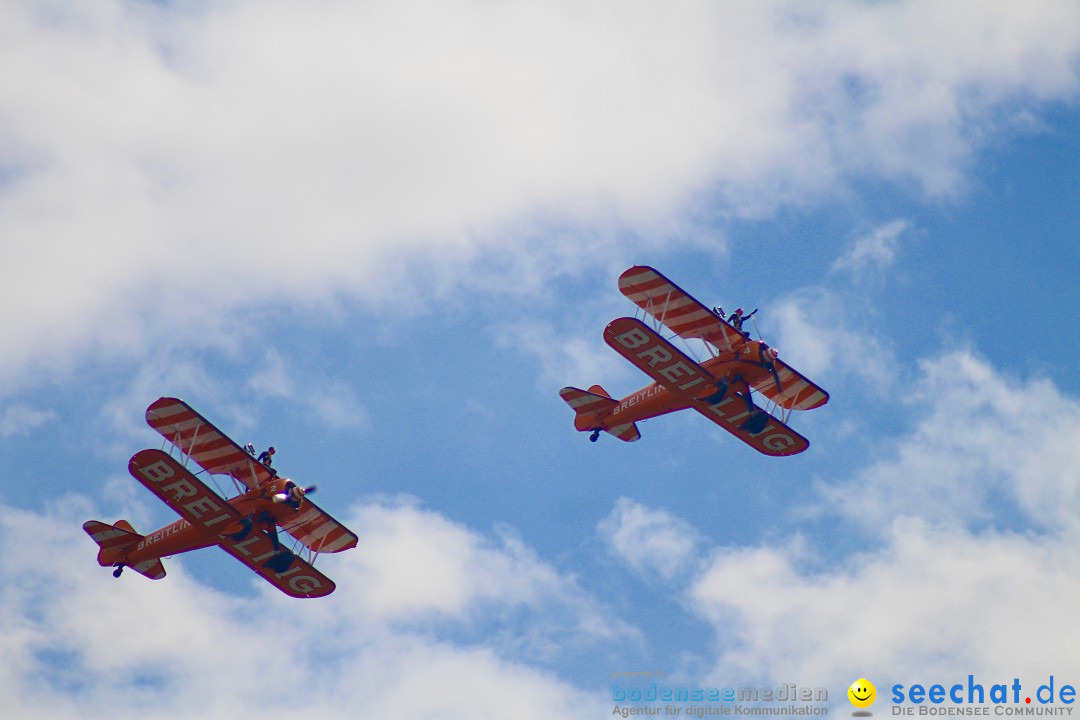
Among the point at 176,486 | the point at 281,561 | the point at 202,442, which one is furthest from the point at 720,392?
the point at 176,486

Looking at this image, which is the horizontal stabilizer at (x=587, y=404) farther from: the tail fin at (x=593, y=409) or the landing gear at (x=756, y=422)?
the landing gear at (x=756, y=422)

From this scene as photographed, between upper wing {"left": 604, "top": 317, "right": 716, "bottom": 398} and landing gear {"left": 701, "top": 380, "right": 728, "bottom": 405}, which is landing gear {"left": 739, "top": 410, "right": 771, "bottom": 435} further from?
upper wing {"left": 604, "top": 317, "right": 716, "bottom": 398}

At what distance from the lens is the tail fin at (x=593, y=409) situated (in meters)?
66.8

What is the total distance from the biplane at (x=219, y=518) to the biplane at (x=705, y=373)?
1227 cm

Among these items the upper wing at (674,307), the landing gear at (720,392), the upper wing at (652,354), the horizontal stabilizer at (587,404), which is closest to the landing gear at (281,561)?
the horizontal stabilizer at (587,404)

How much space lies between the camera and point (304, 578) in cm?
6694

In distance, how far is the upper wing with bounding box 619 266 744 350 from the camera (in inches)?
2392

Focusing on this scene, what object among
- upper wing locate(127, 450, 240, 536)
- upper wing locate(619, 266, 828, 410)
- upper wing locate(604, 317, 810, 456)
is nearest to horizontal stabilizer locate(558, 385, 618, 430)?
upper wing locate(604, 317, 810, 456)

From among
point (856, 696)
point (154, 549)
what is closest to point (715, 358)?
point (856, 696)

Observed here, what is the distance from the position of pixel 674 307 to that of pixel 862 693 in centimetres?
1432

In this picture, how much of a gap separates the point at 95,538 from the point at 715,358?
23807 millimetres

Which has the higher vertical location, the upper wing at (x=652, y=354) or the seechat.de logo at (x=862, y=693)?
the upper wing at (x=652, y=354)

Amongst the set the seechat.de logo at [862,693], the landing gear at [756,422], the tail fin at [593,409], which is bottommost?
the seechat.de logo at [862,693]

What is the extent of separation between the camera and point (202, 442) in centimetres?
6266
